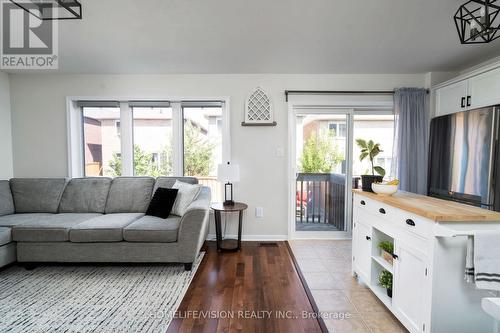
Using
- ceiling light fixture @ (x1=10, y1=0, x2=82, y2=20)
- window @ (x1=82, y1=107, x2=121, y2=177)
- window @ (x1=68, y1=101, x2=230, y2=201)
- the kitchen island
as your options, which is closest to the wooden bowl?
the kitchen island

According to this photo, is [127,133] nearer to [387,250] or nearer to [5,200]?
[5,200]

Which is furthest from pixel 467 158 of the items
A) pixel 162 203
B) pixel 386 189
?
pixel 162 203

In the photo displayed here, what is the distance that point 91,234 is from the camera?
2334 mm

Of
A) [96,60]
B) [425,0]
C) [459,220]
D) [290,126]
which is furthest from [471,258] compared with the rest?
[96,60]

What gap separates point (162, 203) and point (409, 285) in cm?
247

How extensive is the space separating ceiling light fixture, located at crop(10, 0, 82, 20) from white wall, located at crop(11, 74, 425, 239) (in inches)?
46.9

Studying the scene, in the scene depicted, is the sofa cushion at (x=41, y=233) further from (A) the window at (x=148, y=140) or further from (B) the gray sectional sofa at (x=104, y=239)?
(A) the window at (x=148, y=140)

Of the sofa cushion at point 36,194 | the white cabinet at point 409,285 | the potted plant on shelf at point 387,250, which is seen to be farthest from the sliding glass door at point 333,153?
the sofa cushion at point 36,194

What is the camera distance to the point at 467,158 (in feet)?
7.83

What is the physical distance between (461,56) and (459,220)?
256 centimetres

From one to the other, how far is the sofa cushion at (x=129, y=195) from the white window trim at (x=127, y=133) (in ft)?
1.30

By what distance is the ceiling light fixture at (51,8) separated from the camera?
183cm

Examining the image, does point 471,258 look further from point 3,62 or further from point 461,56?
point 3,62

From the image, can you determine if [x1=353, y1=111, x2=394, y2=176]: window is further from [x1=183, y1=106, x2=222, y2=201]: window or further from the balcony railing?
[x1=183, y1=106, x2=222, y2=201]: window
